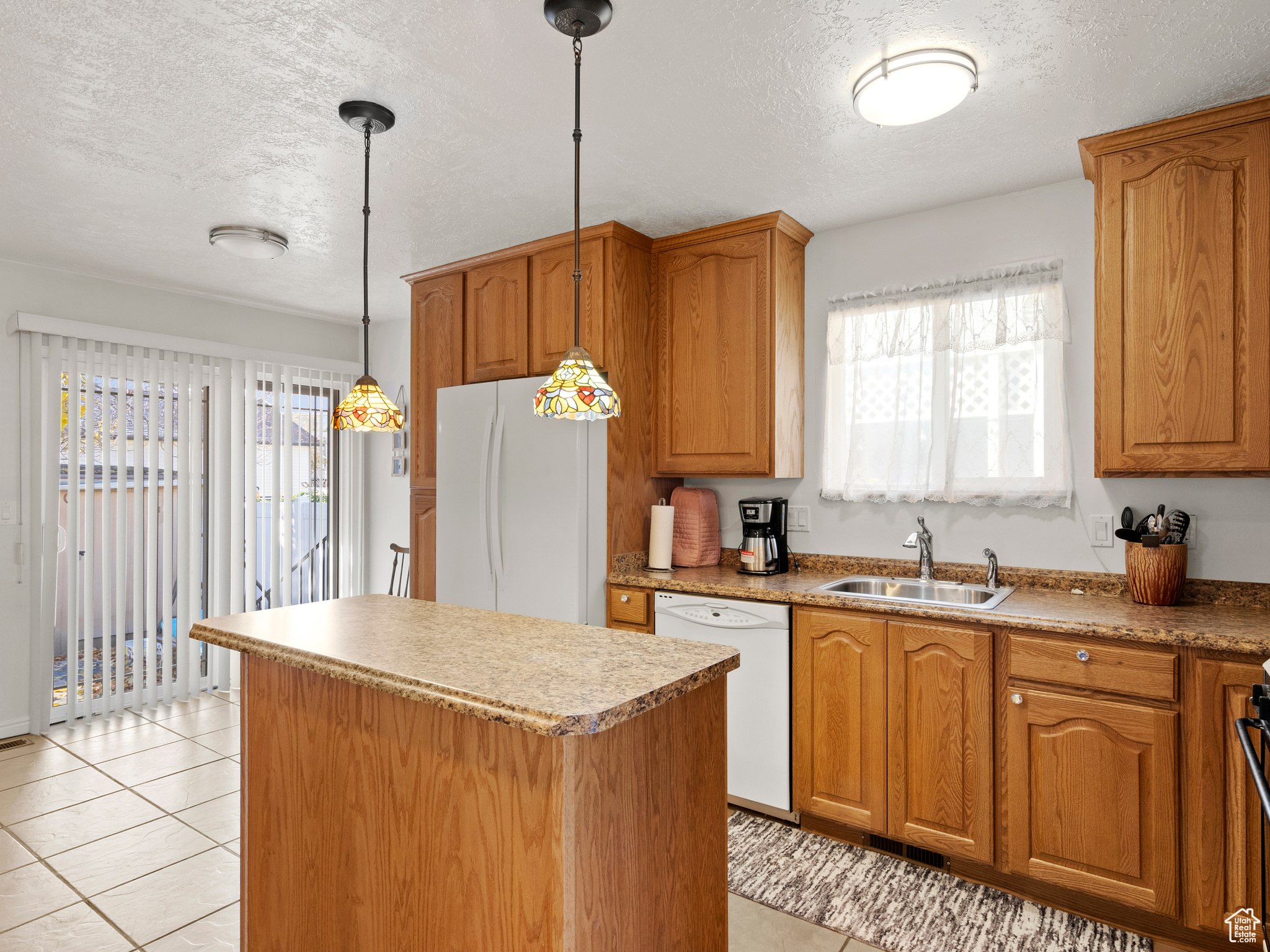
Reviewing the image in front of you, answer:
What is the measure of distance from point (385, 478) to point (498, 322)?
2.08 meters

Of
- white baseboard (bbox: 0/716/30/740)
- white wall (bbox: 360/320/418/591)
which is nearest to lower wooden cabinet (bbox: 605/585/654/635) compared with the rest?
white wall (bbox: 360/320/418/591)

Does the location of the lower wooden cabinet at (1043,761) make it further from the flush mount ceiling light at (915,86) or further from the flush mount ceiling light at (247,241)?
the flush mount ceiling light at (247,241)

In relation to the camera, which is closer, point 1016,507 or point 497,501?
point 1016,507

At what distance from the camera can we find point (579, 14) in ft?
5.50

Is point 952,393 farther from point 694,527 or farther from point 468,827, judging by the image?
point 468,827

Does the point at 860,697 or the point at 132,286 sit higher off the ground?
the point at 132,286

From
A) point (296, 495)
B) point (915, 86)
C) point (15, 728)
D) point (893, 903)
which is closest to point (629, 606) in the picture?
point (893, 903)

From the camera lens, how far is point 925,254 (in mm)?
3031

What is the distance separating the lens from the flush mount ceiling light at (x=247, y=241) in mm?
3213

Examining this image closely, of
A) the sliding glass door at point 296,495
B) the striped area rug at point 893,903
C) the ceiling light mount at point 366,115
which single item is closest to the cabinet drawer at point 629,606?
the striped area rug at point 893,903

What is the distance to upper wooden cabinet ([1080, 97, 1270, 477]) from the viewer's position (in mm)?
2125

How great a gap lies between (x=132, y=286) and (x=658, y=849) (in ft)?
14.1

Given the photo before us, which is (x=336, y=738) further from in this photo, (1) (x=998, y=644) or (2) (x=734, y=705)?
(1) (x=998, y=644)

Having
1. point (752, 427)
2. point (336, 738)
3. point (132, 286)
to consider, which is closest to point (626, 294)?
point (752, 427)
